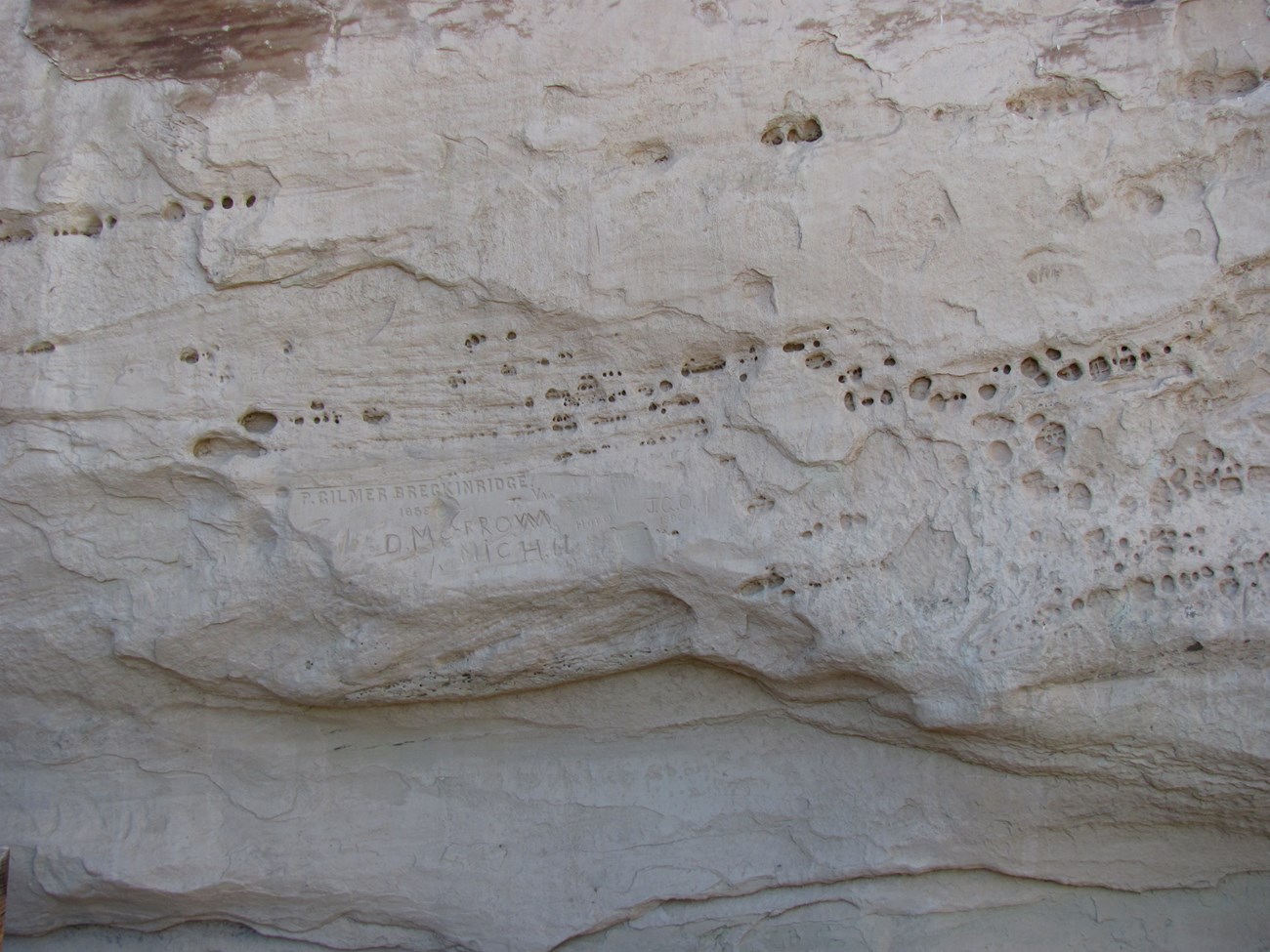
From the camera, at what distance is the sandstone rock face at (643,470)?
2119 millimetres

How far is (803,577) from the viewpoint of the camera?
2.18 m

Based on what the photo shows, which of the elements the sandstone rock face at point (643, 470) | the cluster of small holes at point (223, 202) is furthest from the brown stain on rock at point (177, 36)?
the cluster of small holes at point (223, 202)

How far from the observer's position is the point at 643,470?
2221mm

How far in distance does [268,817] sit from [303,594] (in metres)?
0.57

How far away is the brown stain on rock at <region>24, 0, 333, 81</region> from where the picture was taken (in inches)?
87.4

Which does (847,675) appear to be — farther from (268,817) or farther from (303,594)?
(268,817)

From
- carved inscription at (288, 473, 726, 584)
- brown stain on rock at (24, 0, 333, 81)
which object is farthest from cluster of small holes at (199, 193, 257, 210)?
carved inscription at (288, 473, 726, 584)

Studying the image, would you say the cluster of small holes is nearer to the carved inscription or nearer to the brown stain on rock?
the brown stain on rock

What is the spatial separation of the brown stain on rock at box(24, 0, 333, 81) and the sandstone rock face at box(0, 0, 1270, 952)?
0.01 metres

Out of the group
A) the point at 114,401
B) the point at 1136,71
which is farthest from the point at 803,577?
the point at 114,401

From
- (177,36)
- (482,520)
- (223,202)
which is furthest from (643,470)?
(177,36)

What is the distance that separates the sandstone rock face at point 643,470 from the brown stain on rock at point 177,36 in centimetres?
1

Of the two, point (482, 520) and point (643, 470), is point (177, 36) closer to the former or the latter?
point (482, 520)

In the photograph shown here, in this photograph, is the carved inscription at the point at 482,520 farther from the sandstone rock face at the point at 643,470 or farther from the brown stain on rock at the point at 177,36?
the brown stain on rock at the point at 177,36
